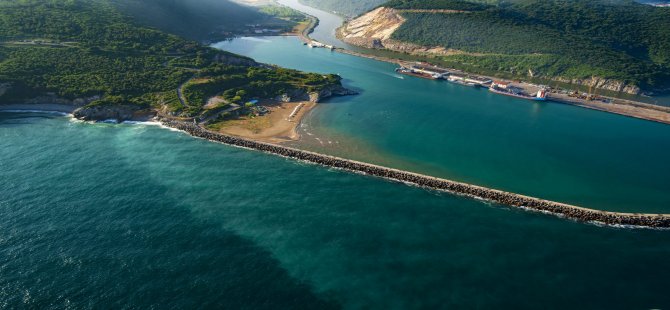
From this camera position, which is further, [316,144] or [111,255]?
[316,144]

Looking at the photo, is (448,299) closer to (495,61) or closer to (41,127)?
(41,127)

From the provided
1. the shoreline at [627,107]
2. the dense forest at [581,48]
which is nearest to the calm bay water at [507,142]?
the shoreline at [627,107]

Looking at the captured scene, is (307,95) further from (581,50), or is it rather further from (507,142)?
(581,50)

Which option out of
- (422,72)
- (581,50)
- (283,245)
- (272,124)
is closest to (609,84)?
(581,50)

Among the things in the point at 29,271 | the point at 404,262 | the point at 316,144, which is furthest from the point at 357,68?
the point at 29,271

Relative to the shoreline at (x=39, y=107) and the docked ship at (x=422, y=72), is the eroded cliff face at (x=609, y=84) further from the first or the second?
the shoreline at (x=39, y=107)
